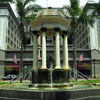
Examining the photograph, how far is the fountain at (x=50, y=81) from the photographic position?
10.3 m

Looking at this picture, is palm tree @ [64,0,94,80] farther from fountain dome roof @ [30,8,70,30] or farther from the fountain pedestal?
the fountain pedestal

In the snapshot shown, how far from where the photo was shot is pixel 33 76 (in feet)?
51.4

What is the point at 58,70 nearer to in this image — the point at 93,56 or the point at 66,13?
the point at 66,13

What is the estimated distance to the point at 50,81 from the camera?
48.8 ft

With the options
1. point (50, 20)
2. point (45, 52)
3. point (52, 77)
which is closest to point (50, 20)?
point (50, 20)

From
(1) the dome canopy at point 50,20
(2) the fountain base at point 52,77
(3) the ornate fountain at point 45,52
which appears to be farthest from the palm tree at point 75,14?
(2) the fountain base at point 52,77

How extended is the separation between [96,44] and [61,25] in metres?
44.1

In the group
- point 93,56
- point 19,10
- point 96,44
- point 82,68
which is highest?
point 19,10

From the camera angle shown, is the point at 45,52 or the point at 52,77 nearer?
the point at 52,77

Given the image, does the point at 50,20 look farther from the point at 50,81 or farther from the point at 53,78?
the point at 50,81

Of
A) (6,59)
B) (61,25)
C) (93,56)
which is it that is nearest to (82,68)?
(93,56)

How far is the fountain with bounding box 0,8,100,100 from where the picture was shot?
10.3 m

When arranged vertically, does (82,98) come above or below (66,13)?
below

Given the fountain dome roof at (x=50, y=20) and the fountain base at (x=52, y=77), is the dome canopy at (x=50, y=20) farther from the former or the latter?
the fountain base at (x=52, y=77)
